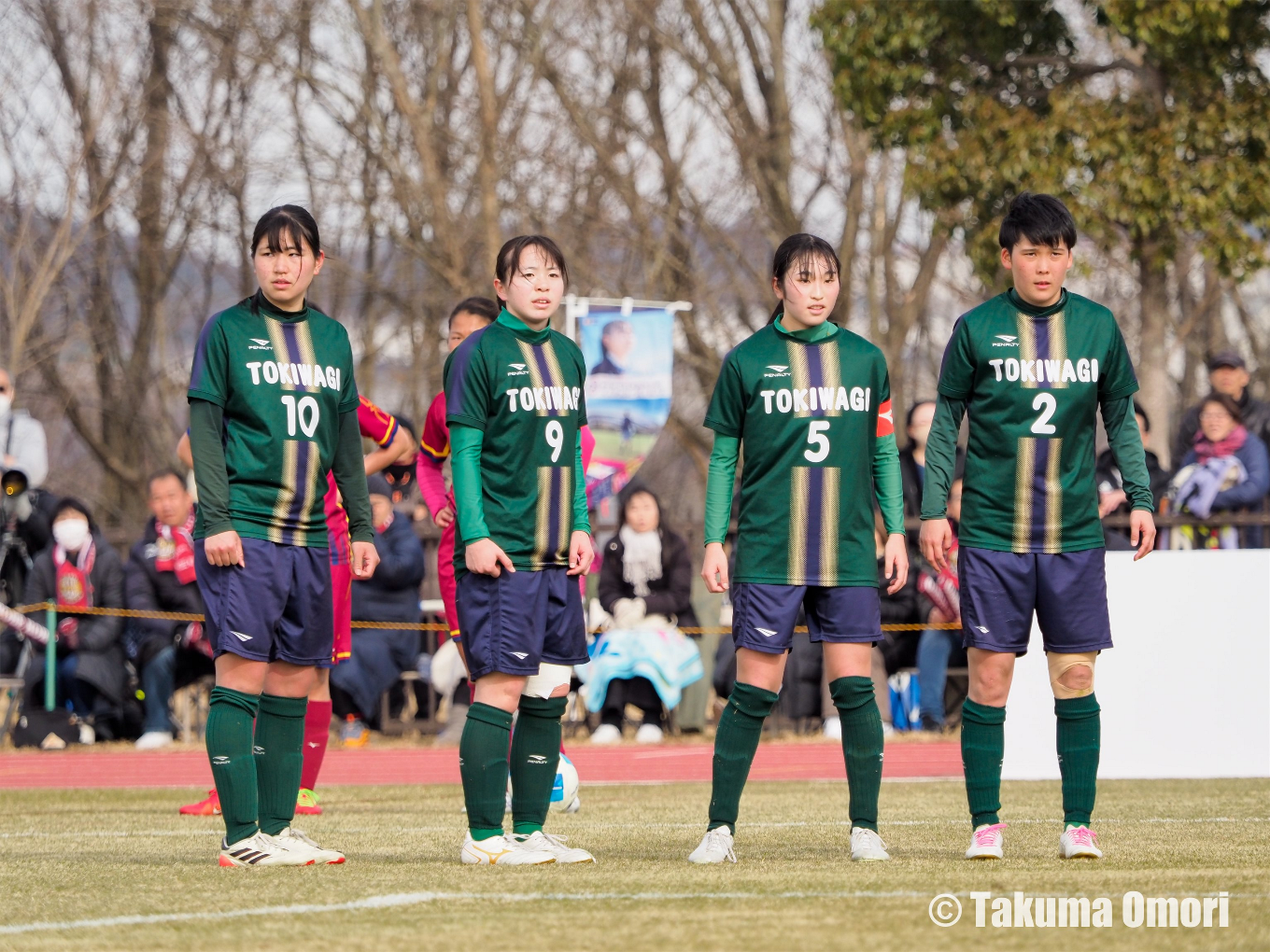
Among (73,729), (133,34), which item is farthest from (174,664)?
(133,34)

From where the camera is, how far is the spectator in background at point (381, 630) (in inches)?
544

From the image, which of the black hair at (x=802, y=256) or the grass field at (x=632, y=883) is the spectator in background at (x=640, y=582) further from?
the black hair at (x=802, y=256)

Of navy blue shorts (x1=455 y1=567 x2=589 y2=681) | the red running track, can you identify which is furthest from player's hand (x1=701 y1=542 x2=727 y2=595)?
the red running track

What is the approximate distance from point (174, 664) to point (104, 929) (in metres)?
9.78

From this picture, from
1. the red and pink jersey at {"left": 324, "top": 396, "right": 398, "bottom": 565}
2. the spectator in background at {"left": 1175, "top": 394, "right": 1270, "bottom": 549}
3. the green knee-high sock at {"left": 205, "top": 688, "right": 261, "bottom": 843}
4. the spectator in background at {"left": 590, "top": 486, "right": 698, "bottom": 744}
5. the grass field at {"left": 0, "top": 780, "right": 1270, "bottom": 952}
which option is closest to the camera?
the grass field at {"left": 0, "top": 780, "right": 1270, "bottom": 952}

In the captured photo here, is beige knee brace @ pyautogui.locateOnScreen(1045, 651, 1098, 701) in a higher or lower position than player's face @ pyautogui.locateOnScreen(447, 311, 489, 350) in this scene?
lower

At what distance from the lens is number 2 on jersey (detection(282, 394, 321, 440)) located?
611cm

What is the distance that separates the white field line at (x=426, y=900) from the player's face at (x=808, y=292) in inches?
80.0

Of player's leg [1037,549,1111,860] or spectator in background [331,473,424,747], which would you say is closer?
player's leg [1037,549,1111,860]

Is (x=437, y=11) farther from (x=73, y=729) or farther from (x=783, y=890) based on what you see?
(x=783, y=890)

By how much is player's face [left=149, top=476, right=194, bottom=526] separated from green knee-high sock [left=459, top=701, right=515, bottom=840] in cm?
864

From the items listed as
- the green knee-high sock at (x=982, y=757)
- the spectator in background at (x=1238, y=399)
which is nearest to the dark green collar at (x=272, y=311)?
the green knee-high sock at (x=982, y=757)

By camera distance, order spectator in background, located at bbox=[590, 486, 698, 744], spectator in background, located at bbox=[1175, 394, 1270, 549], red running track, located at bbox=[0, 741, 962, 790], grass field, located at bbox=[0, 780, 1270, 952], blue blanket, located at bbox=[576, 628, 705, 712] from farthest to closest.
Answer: spectator in background, located at bbox=[590, 486, 698, 744] < blue blanket, located at bbox=[576, 628, 705, 712] < spectator in background, located at bbox=[1175, 394, 1270, 549] < red running track, located at bbox=[0, 741, 962, 790] < grass field, located at bbox=[0, 780, 1270, 952]

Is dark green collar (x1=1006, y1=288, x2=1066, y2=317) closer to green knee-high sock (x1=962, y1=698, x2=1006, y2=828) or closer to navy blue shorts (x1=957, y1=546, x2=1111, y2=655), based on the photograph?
navy blue shorts (x1=957, y1=546, x2=1111, y2=655)
